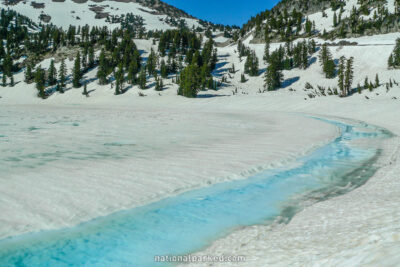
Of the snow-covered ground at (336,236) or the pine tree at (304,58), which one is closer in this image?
the snow-covered ground at (336,236)

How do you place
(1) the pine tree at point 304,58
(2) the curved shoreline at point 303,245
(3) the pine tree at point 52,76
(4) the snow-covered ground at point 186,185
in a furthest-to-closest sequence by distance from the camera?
(3) the pine tree at point 52,76
(1) the pine tree at point 304,58
(4) the snow-covered ground at point 186,185
(2) the curved shoreline at point 303,245

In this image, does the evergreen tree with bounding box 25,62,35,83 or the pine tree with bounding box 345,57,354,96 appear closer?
the pine tree with bounding box 345,57,354,96

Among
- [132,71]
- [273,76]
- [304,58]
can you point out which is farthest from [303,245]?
[304,58]

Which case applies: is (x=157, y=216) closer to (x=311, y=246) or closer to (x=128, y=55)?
(x=311, y=246)

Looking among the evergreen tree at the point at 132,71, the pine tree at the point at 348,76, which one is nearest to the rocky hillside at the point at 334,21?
the pine tree at the point at 348,76

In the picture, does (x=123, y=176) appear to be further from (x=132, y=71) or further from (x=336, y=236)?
(x=132, y=71)

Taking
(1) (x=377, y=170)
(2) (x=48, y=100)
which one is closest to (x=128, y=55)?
(2) (x=48, y=100)

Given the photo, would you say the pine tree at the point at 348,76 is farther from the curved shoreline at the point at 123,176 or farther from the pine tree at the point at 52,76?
the pine tree at the point at 52,76

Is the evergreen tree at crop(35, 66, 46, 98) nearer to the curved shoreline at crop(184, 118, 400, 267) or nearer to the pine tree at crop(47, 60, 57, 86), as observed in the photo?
the pine tree at crop(47, 60, 57, 86)

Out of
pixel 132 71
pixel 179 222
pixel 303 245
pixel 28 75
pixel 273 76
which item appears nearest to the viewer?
pixel 303 245

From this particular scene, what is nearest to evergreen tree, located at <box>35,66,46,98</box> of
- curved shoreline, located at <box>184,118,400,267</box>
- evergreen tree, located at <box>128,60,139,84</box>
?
evergreen tree, located at <box>128,60,139,84</box>
